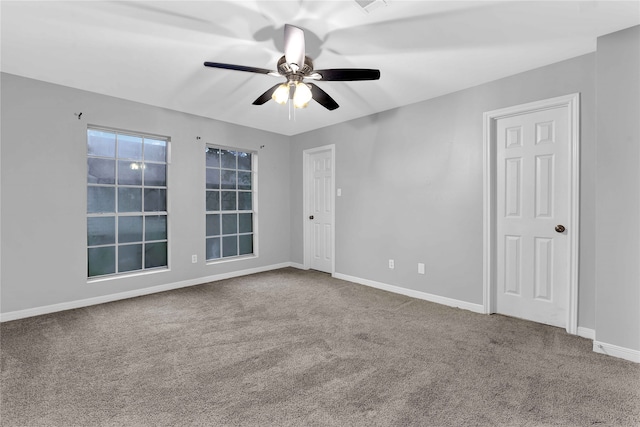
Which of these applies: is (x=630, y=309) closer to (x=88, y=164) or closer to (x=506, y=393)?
(x=506, y=393)

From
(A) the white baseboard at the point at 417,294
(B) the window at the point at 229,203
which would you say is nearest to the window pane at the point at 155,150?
(B) the window at the point at 229,203

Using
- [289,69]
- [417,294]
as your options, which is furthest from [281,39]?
[417,294]

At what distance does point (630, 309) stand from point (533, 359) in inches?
32.1

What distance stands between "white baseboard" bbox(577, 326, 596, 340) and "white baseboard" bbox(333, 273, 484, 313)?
813 millimetres

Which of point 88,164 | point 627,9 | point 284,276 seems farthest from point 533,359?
point 88,164

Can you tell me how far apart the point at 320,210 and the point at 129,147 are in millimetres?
2946

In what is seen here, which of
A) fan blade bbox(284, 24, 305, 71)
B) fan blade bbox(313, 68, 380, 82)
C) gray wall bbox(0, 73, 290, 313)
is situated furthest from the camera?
gray wall bbox(0, 73, 290, 313)

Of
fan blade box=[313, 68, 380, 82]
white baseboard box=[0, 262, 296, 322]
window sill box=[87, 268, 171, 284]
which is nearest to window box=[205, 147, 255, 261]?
white baseboard box=[0, 262, 296, 322]

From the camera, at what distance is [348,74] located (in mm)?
2303

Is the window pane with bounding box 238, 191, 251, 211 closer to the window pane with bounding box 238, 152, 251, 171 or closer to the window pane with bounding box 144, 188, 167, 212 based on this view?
the window pane with bounding box 238, 152, 251, 171

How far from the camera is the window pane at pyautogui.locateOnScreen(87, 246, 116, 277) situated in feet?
12.5

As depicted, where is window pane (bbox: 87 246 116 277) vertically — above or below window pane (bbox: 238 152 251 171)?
below

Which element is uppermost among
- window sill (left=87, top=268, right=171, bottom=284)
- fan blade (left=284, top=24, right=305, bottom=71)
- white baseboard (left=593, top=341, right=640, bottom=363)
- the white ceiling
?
the white ceiling

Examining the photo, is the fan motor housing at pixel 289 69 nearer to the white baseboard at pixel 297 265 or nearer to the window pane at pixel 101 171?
the window pane at pixel 101 171
